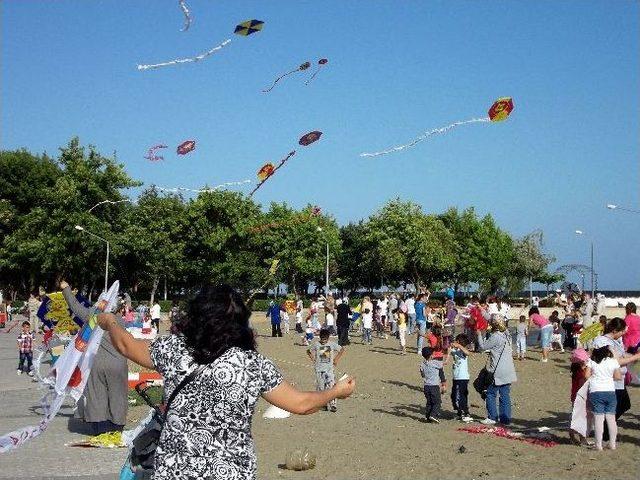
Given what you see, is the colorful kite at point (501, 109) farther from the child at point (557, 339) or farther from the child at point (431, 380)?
the child at point (557, 339)

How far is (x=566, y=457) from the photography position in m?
10.8

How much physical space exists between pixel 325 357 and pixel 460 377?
267 centimetres

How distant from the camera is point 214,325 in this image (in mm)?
3877

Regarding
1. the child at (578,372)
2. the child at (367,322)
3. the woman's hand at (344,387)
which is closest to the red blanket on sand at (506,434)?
the child at (578,372)

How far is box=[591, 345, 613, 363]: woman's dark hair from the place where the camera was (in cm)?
1112

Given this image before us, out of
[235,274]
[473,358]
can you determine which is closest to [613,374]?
[473,358]

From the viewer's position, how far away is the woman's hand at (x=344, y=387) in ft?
13.5

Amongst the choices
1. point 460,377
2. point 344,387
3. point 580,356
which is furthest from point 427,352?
point 344,387

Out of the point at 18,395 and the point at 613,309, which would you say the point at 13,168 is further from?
the point at 18,395

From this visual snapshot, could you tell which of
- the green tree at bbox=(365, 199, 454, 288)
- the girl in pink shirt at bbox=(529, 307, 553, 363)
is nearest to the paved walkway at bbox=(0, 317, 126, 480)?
the girl in pink shirt at bbox=(529, 307, 553, 363)

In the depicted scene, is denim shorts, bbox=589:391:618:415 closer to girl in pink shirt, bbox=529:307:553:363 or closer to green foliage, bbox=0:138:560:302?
girl in pink shirt, bbox=529:307:553:363

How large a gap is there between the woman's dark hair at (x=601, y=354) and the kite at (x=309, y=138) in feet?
26.6

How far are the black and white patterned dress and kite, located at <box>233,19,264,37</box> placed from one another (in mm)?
11481

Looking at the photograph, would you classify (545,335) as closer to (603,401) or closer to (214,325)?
(603,401)
